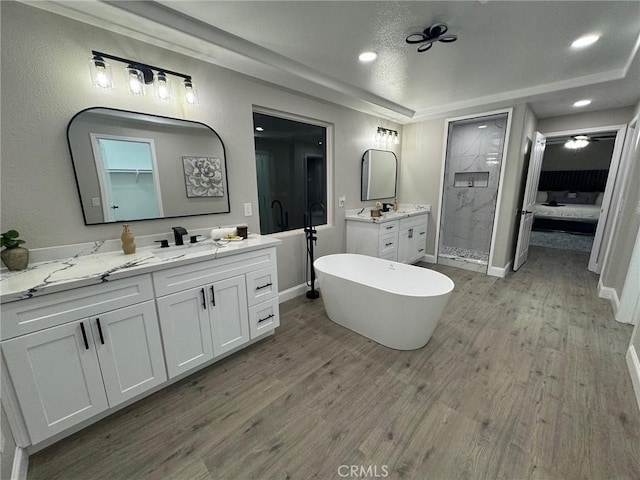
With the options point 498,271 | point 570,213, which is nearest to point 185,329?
point 498,271

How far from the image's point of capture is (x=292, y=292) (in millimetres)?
3168

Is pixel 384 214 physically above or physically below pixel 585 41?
below

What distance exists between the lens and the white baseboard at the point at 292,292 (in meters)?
3.06

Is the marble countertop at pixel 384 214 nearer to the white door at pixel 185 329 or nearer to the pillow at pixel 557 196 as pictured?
the white door at pixel 185 329

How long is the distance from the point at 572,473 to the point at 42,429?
8.73 feet

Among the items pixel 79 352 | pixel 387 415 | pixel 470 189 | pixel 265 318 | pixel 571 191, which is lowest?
pixel 387 415

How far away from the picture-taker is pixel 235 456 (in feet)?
4.45

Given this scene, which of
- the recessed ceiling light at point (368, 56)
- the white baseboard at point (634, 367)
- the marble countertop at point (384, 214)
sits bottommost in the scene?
the white baseboard at point (634, 367)

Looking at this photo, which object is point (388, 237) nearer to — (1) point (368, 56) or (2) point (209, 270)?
(1) point (368, 56)

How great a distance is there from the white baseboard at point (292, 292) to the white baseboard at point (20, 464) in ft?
6.72

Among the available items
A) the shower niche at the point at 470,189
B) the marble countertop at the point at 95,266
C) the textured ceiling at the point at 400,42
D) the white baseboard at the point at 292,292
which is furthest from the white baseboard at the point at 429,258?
the marble countertop at the point at 95,266

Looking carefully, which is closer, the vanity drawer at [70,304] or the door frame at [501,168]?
the vanity drawer at [70,304]

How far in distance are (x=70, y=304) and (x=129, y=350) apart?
417 millimetres

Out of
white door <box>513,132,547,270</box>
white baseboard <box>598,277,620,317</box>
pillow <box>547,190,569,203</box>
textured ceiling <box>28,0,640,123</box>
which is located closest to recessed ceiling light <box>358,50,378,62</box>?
textured ceiling <box>28,0,640,123</box>
